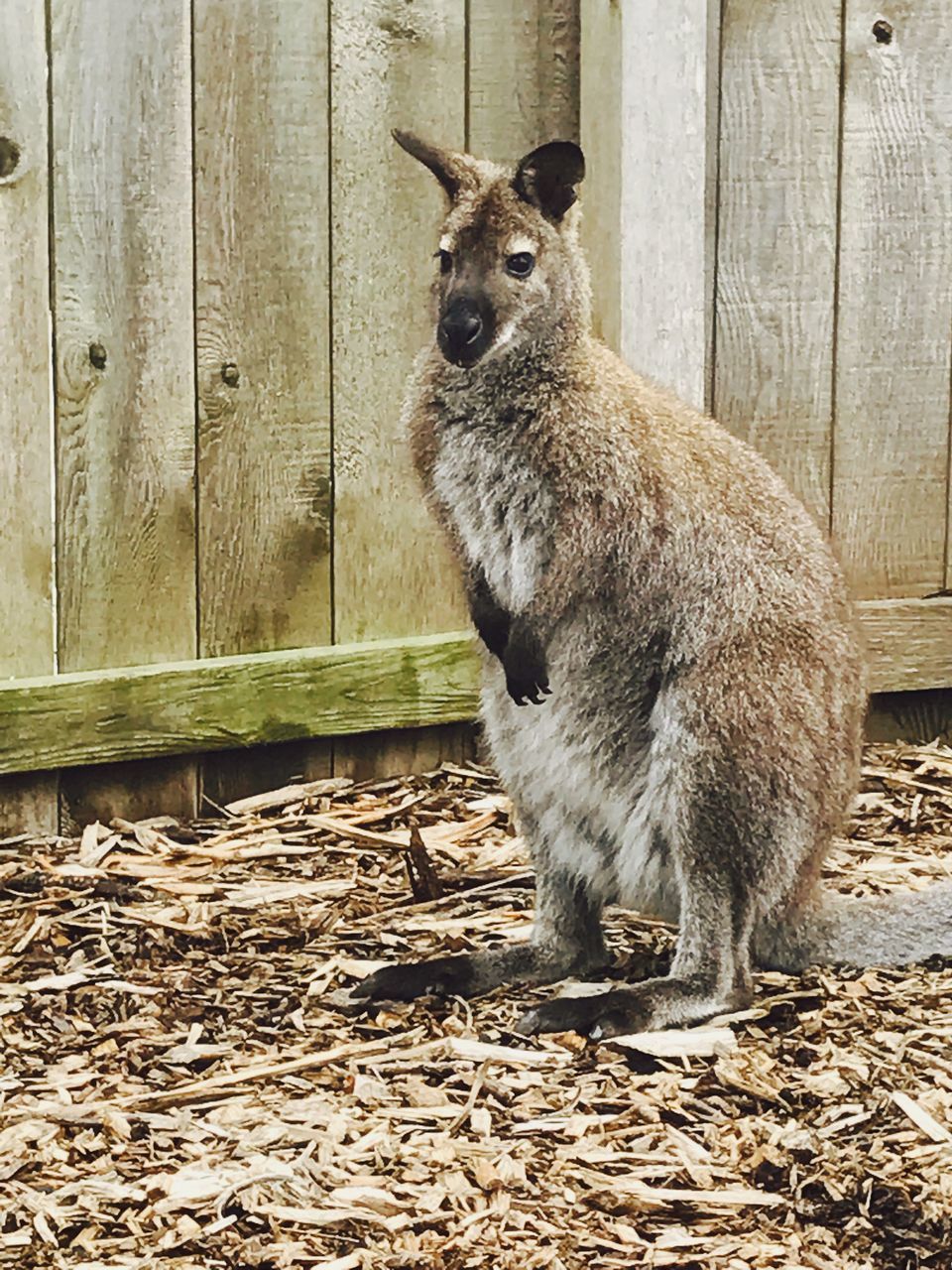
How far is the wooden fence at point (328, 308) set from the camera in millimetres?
4504

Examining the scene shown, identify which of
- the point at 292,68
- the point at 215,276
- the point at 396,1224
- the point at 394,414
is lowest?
the point at 396,1224

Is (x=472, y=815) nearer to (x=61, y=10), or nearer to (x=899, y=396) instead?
(x=899, y=396)

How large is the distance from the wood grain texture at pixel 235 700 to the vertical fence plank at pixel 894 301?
3.59 ft

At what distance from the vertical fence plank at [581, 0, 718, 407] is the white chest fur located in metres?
1.13

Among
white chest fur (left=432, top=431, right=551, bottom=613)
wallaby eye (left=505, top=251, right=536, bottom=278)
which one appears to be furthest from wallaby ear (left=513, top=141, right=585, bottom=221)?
white chest fur (left=432, top=431, right=551, bottom=613)

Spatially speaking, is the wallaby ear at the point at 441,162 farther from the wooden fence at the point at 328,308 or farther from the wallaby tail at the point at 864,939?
the wallaby tail at the point at 864,939

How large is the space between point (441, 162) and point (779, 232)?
5.06 ft

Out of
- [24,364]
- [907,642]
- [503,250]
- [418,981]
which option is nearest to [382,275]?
[24,364]

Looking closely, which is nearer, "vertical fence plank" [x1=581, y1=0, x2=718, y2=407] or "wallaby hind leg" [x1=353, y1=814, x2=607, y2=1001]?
"wallaby hind leg" [x1=353, y1=814, x2=607, y2=1001]

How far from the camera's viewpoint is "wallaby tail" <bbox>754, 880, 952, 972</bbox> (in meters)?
3.86

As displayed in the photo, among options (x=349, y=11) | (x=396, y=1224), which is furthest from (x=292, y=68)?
(x=396, y=1224)

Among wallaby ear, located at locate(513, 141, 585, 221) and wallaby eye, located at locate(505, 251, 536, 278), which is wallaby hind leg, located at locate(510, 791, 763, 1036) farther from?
wallaby ear, located at locate(513, 141, 585, 221)

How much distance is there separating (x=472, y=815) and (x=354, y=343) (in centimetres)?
114

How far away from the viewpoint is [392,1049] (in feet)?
11.7
